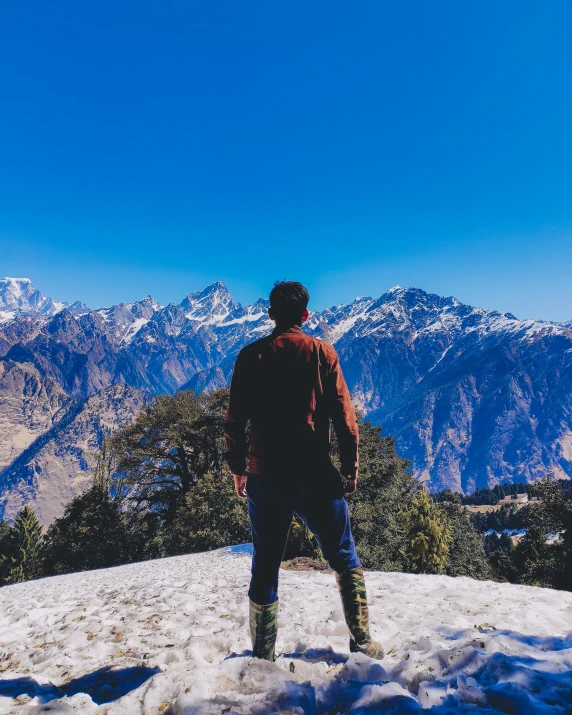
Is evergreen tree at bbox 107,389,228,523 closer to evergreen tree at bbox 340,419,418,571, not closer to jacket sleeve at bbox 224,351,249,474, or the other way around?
evergreen tree at bbox 340,419,418,571

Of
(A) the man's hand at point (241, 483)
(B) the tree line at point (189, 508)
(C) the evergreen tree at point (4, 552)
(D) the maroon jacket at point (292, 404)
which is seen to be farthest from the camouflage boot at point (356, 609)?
(C) the evergreen tree at point (4, 552)

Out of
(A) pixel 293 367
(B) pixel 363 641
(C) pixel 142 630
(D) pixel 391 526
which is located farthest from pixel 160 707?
(D) pixel 391 526

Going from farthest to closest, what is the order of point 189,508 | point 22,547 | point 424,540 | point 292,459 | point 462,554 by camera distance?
point 22,547, point 462,554, point 189,508, point 424,540, point 292,459

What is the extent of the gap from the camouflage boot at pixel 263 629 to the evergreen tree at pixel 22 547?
67.0m

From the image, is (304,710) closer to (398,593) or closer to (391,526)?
(398,593)

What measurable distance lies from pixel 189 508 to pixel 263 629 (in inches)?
977

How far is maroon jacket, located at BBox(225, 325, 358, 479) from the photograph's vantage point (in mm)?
3551

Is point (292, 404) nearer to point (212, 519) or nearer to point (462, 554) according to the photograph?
point (212, 519)

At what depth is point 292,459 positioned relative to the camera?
3512mm

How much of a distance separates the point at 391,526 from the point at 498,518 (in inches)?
5845

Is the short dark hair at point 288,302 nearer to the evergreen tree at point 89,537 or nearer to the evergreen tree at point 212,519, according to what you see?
the evergreen tree at point 212,519

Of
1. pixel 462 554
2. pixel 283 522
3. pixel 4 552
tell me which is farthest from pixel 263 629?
pixel 4 552

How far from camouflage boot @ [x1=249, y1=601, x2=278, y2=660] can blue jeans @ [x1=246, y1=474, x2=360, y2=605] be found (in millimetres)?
73

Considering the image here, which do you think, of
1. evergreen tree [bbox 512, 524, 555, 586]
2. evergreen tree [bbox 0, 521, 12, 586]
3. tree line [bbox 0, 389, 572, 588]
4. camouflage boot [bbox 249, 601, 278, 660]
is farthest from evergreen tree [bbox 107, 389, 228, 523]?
evergreen tree [bbox 512, 524, 555, 586]
